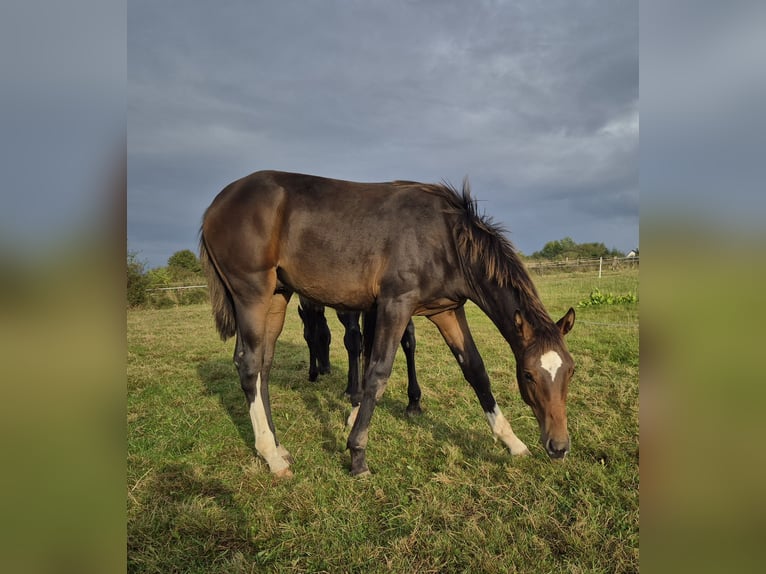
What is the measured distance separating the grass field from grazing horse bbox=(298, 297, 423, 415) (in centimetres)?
35

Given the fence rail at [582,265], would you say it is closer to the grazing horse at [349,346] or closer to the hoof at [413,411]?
the grazing horse at [349,346]

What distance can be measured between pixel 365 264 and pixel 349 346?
239 centimetres

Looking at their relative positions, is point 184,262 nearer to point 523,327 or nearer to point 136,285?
point 136,285

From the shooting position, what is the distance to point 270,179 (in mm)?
3998

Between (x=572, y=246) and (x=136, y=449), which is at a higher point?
(x=572, y=246)

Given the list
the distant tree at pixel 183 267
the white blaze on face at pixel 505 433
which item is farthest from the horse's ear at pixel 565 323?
the distant tree at pixel 183 267

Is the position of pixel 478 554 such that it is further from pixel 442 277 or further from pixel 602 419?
pixel 602 419

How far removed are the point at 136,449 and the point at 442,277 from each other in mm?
3350

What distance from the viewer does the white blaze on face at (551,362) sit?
3031mm

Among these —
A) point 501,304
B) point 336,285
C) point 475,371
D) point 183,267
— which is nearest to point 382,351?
point 336,285

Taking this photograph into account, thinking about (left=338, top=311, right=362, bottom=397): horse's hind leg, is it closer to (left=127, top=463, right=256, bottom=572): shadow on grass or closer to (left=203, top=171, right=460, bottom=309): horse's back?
(left=203, top=171, right=460, bottom=309): horse's back

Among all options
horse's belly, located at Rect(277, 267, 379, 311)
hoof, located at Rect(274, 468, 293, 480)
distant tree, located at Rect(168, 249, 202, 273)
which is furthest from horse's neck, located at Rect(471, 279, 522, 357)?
distant tree, located at Rect(168, 249, 202, 273)

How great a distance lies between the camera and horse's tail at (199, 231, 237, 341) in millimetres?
4180
